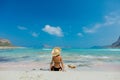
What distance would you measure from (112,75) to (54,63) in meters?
1.85

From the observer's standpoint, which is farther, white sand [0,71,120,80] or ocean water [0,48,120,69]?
ocean water [0,48,120,69]

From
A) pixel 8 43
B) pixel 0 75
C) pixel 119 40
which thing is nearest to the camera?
pixel 0 75

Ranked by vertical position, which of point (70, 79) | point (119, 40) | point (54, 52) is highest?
point (119, 40)

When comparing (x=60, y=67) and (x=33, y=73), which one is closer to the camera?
(x=33, y=73)

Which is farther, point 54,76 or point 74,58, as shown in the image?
point 74,58

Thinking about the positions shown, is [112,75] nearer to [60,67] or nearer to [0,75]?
[60,67]

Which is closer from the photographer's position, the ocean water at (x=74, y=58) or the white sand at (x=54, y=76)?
the white sand at (x=54, y=76)

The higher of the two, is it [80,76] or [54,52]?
[54,52]

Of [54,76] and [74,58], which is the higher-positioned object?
[74,58]

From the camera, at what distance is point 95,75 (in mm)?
4980

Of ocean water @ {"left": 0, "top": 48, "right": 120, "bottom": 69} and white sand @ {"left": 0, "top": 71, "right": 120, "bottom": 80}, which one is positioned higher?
ocean water @ {"left": 0, "top": 48, "right": 120, "bottom": 69}

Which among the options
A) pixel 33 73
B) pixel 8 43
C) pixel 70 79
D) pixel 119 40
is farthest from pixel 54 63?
pixel 8 43

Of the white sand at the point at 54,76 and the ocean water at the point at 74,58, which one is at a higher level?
the ocean water at the point at 74,58

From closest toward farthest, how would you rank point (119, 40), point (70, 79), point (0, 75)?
point (70, 79) → point (0, 75) → point (119, 40)
